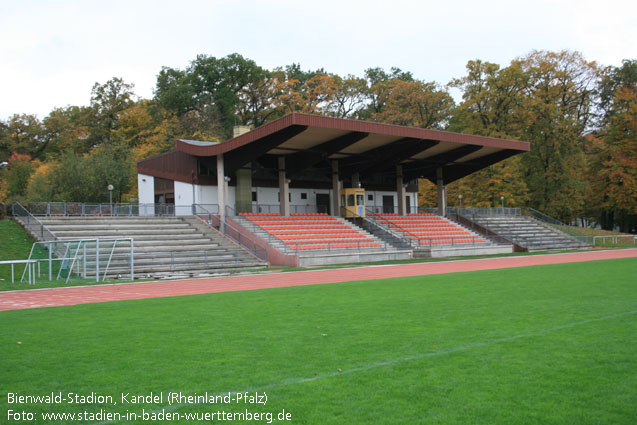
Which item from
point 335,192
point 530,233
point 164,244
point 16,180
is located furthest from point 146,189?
point 530,233

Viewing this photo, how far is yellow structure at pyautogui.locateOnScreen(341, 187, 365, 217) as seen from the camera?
4200cm

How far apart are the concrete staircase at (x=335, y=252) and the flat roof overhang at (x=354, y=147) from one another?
188 inches

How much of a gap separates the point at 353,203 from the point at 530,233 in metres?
16.3

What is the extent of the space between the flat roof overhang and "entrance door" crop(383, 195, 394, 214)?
285 cm

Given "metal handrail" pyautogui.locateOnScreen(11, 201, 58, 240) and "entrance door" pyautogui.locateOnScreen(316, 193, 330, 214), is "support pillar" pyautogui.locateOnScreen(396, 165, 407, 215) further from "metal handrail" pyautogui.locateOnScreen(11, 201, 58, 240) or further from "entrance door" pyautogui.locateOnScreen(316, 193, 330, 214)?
"metal handrail" pyautogui.locateOnScreen(11, 201, 58, 240)

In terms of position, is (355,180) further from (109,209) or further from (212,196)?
(109,209)

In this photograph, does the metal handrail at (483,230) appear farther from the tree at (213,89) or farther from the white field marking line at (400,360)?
the white field marking line at (400,360)

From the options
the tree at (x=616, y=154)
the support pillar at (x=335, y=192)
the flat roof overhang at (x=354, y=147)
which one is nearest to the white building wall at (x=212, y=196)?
the support pillar at (x=335, y=192)

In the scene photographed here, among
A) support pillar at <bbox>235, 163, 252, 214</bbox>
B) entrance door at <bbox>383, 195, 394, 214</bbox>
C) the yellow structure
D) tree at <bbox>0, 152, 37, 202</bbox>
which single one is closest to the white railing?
support pillar at <bbox>235, 163, 252, 214</bbox>

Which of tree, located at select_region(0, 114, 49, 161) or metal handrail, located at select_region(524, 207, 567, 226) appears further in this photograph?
tree, located at select_region(0, 114, 49, 161)

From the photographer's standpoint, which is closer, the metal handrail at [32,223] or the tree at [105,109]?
the metal handrail at [32,223]

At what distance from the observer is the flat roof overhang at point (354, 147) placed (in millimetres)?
32594

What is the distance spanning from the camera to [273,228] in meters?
34.7

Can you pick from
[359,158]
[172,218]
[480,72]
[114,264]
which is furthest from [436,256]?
[480,72]
